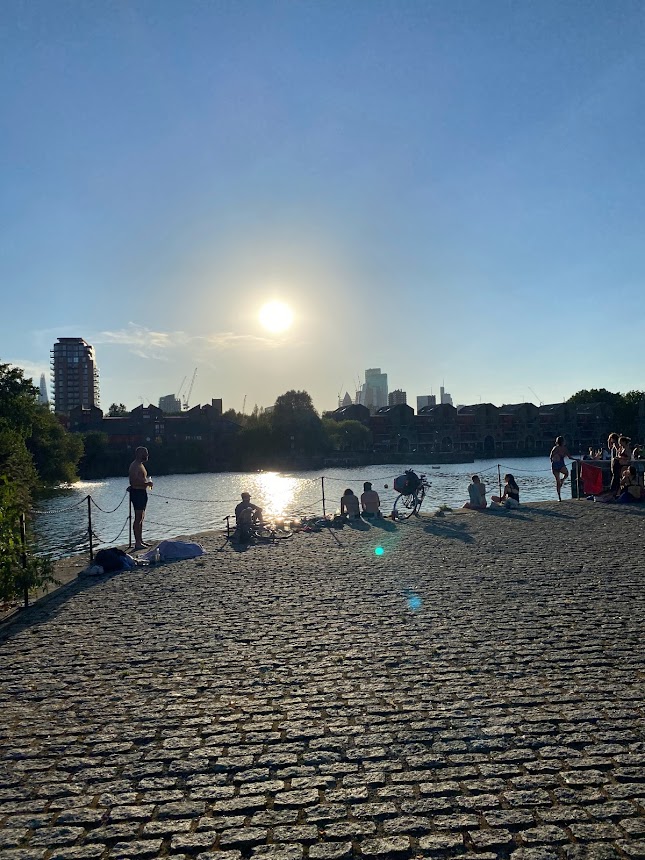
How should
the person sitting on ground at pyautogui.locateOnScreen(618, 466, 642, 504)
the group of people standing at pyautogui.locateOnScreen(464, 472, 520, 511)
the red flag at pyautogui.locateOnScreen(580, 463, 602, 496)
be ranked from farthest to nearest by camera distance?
the red flag at pyautogui.locateOnScreen(580, 463, 602, 496) → the group of people standing at pyautogui.locateOnScreen(464, 472, 520, 511) → the person sitting on ground at pyautogui.locateOnScreen(618, 466, 642, 504)

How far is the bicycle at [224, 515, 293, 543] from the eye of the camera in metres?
16.7

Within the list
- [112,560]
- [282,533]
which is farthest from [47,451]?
[112,560]

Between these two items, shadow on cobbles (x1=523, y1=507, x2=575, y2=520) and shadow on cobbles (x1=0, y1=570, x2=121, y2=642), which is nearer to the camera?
shadow on cobbles (x1=0, y1=570, x2=121, y2=642)

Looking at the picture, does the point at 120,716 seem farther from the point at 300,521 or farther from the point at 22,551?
the point at 300,521

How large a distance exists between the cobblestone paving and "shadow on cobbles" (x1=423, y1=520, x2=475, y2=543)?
5.25 meters

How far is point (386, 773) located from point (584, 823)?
4.15 feet

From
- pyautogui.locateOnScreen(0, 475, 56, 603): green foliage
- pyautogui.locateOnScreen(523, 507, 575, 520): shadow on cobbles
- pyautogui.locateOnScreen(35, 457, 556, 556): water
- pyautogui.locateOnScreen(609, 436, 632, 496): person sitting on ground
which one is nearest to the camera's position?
pyautogui.locateOnScreen(0, 475, 56, 603): green foliage

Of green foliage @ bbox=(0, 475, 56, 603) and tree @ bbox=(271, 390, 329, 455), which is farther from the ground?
tree @ bbox=(271, 390, 329, 455)

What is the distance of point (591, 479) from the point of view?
2339 centimetres

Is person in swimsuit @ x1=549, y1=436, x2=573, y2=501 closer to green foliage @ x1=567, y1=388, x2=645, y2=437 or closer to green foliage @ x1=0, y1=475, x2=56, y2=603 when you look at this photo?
green foliage @ x1=0, y1=475, x2=56, y2=603

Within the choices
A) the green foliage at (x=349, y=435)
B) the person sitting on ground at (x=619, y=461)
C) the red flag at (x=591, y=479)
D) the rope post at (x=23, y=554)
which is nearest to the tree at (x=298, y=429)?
the green foliage at (x=349, y=435)

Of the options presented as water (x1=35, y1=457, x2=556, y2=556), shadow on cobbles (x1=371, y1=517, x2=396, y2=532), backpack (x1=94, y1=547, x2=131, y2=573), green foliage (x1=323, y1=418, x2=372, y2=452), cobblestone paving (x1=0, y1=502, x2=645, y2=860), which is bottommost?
water (x1=35, y1=457, x2=556, y2=556)

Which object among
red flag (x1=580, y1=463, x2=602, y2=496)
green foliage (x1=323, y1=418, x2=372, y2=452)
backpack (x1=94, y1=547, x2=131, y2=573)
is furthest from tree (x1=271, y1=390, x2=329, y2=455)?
backpack (x1=94, y1=547, x2=131, y2=573)

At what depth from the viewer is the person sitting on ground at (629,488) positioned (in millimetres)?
20562
